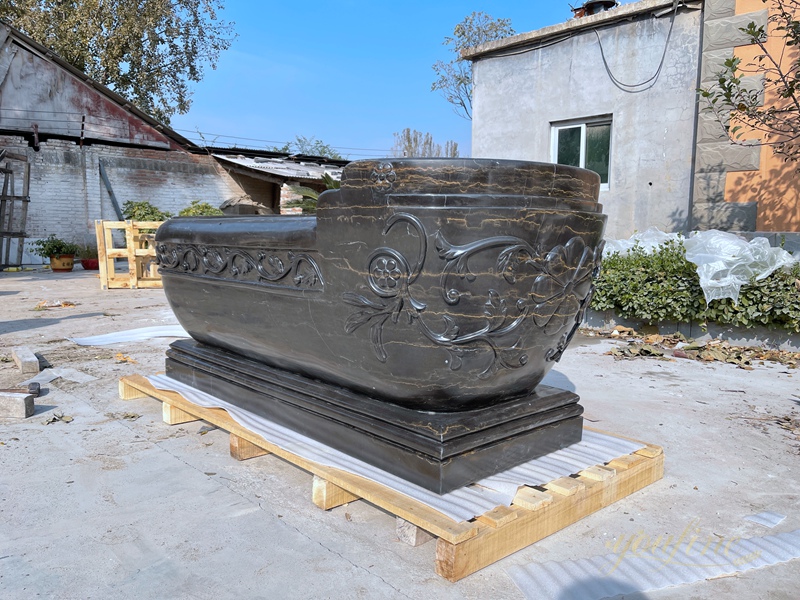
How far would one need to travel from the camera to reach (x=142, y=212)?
43.4 feet

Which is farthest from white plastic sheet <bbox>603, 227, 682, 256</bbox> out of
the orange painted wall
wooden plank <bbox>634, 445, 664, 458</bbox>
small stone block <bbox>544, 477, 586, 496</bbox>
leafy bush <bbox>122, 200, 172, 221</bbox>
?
leafy bush <bbox>122, 200, 172, 221</bbox>

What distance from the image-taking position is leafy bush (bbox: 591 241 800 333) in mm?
5047

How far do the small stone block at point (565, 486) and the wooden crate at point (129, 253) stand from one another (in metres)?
8.25

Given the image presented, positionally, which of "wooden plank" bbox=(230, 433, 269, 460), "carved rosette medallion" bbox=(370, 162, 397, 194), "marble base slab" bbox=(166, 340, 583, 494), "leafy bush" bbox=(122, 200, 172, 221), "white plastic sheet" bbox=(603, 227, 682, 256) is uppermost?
"leafy bush" bbox=(122, 200, 172, 221)

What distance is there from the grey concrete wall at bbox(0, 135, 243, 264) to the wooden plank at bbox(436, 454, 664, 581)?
45.9 feet

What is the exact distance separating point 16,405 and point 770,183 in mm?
6632

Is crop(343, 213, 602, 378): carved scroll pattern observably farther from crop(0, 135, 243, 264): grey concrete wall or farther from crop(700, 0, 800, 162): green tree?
crop(0, 135, 243, 264): grey concrete wall

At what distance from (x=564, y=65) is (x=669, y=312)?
3.60 metres

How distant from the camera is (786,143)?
19.5ft

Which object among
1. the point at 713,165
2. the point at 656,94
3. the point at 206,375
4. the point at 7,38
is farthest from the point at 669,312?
the point at 7,38

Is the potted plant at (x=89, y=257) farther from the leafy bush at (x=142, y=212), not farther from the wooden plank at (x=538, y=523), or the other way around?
the wooden plank at (x=538, y=523)

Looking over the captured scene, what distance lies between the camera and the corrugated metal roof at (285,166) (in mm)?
15141

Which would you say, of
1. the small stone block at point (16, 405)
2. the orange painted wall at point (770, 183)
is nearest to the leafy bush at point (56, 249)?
the small stone block at point (16, 405)

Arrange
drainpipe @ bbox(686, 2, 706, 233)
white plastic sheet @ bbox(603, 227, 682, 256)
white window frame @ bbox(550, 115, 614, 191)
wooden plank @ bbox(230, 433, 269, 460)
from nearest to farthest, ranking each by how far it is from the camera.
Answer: wooden plank @ bbox(230, 433, 269, 460)
white plastic sheet @ bbox(603, 227, 682, 256)
drainpipe @ bbox(686, 2, 706, 233)
white window frame @ bbox(550, 115, 614, 191)
